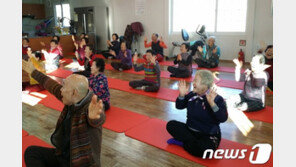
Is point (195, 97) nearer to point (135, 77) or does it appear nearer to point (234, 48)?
point (135, 77)

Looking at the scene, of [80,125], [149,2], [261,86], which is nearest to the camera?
[80,125]

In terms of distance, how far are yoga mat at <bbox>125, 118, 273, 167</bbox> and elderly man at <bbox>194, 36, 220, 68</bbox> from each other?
11.6ft

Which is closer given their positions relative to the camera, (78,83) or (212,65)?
(78,83)

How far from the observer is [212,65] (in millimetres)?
6176

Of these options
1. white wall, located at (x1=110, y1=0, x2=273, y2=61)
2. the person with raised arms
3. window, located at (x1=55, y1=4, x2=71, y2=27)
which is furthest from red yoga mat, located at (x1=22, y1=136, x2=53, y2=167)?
window, located at (x1=55, y1=4, x2=71, y2=27)

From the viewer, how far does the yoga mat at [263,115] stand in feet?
10.1

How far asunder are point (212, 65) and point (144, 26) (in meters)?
3.41

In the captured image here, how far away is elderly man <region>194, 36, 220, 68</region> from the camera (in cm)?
612

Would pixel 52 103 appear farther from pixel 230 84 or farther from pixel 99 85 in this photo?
pixel 230 84

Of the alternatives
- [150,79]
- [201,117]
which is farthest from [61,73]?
[201,117]

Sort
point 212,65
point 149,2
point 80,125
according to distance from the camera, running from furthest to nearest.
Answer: point 149,2, point 212,65, point 80,125

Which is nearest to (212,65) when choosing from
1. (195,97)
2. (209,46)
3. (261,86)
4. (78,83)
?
(209,46)

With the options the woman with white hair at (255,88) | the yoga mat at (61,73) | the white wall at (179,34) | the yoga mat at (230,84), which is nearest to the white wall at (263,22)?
the white wall at (179,34)

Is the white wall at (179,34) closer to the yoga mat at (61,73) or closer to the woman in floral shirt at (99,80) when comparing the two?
the yoga mat at (61,73)
